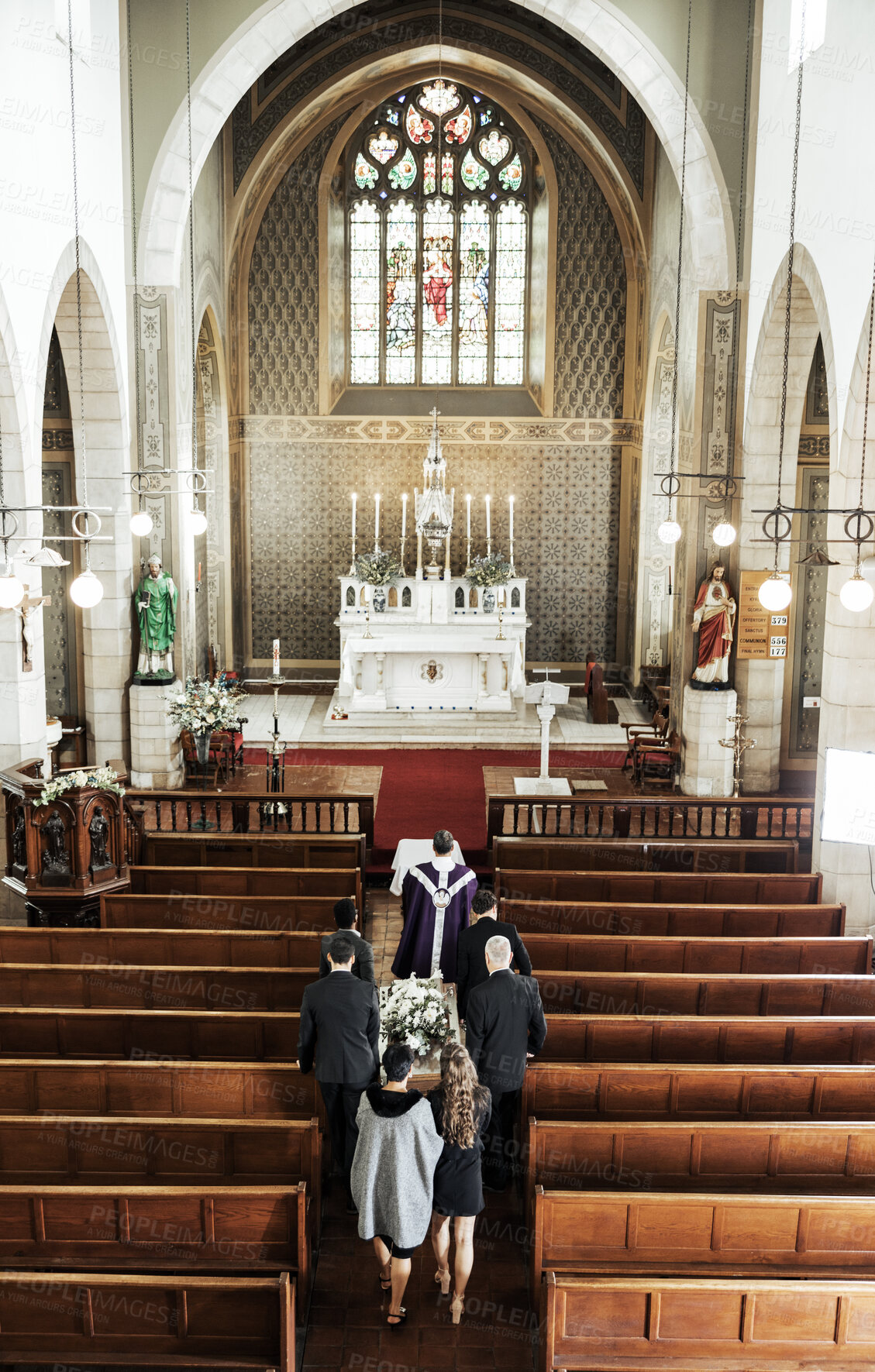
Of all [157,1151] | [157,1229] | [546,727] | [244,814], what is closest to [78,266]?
[244,814]

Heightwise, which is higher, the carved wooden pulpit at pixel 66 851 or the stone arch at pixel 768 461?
the stone arch at pixel 768 461

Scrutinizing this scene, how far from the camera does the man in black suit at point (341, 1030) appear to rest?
6520 mm

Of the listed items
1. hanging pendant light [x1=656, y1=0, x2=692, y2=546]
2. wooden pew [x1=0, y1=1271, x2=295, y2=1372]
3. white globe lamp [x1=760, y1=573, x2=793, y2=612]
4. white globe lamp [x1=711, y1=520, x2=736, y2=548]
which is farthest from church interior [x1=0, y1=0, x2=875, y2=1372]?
white globe lamp [x1=711, y1=520, x2=736, y2=548]

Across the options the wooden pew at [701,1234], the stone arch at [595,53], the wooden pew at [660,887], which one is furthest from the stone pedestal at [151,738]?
the wooden pew at [701,1234]

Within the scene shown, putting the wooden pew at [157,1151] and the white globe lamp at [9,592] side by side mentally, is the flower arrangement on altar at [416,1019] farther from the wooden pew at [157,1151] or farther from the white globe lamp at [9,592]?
the white globe lamp at [9,592]

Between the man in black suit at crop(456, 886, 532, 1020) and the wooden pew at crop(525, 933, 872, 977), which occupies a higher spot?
the man in black suit at crop(456, 886, 532, 1020)

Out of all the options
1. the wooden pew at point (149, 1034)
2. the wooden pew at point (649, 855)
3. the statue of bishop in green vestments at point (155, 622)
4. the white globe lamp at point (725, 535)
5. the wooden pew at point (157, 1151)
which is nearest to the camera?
the wooden pew at point (157, 1151)

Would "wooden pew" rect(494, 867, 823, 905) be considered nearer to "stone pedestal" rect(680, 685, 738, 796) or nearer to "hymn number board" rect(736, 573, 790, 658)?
"stone pedestal" rect(680, 685, 738, 796)

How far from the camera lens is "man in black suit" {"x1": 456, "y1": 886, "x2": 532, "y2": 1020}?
23.9ft

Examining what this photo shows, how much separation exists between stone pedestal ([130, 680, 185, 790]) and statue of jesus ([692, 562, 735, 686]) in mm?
6276

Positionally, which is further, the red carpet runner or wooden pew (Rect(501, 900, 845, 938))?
the red carpet runner

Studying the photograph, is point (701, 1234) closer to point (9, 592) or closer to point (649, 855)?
point (649, 855)

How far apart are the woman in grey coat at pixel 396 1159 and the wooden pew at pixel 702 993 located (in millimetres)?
2456

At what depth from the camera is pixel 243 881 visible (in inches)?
404
